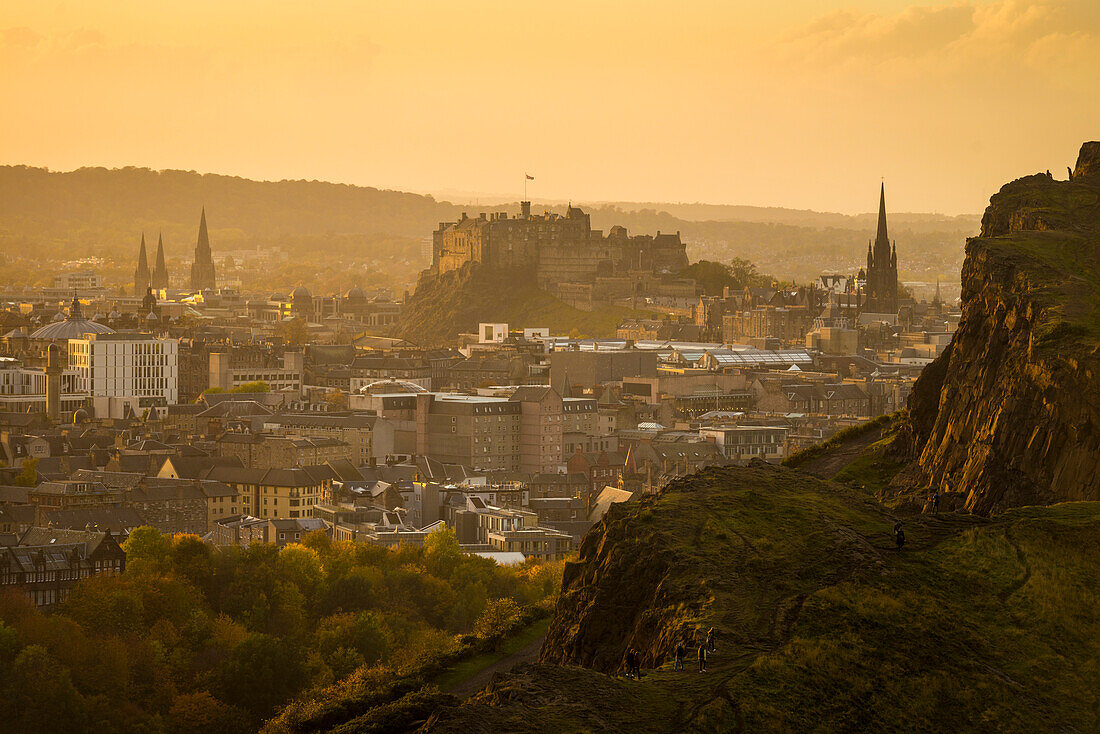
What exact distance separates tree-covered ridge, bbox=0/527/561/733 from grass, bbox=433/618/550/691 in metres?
0.71

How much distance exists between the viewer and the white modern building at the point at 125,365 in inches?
5266

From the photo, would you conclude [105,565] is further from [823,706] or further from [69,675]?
[823,706]

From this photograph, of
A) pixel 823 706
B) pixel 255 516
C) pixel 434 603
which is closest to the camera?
pixel 823 706

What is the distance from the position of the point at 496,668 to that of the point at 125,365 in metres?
109

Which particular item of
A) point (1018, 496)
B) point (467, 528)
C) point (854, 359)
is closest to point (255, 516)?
point (467, 528)

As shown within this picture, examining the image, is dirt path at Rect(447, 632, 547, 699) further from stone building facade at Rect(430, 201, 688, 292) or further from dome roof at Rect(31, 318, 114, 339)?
stone building facade at Rect(430, 201, 688, 292)

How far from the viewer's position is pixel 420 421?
346ft

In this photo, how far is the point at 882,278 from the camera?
183000 mm

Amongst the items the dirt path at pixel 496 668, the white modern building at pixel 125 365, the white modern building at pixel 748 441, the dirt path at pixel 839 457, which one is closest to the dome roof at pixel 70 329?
the white modern building at pixel 125 365

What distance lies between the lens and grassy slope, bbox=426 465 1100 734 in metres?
20.2

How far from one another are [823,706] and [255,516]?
6479 cm

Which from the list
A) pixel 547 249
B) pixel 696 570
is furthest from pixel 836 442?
pixel 547 249

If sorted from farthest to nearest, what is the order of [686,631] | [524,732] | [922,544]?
[922,544]
[686,631]
[524,732]

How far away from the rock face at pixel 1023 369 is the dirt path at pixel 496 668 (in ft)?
23.4
